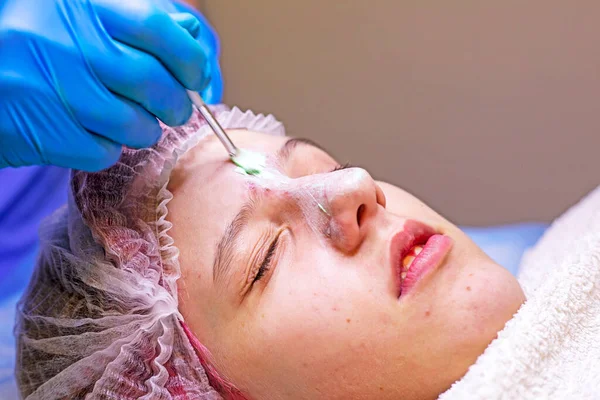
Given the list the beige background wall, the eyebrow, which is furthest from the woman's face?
the beige background wall

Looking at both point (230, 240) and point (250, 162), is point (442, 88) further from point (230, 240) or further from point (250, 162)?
point (230, 240)

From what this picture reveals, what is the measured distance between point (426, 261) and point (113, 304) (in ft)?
A: 1.67

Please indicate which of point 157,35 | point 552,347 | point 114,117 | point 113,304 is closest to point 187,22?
point 157,35

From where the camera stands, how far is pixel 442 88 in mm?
1728

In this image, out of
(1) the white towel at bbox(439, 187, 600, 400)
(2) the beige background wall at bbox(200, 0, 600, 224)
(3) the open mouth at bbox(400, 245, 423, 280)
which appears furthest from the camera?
(2) the beige background wall at bbox(200, 0, 600, 224)

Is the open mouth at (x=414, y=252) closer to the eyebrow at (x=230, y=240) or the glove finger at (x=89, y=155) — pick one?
the eyebrow at (x=230, y=240)

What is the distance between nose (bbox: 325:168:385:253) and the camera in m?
0.86

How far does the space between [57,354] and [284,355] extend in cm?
39

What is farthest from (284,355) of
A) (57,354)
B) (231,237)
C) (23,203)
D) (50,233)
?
(23,203)

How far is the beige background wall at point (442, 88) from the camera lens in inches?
63.7

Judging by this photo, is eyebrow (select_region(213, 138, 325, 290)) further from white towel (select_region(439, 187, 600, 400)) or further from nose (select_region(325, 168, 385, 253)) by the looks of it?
white towel (select_region(439, 187, 600, 400))

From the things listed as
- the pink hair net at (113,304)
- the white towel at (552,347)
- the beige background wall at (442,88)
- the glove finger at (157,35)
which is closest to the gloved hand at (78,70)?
the glove finger at (157,35)

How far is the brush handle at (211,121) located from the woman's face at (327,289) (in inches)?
1.5

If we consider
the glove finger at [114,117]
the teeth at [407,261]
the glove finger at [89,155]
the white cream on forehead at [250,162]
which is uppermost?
the teeth at [407,261]
